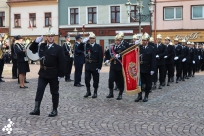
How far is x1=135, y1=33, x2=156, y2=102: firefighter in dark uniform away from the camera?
10.2 metres

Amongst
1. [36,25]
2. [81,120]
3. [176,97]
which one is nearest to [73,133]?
[81,120]

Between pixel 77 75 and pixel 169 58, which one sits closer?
pixel 77 75

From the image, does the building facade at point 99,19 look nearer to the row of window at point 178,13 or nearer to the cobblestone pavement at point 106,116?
the row of window at point 178,13

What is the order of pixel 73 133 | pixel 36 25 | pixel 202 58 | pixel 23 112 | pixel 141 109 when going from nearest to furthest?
pixel 73 133 < pixel 23 112 < pixel 141 109 < pixel 202 58 < pixel 36 25

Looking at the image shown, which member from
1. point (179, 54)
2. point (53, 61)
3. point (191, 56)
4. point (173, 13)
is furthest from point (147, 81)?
point (173, 13)

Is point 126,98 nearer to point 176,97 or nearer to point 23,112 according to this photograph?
point 176,97

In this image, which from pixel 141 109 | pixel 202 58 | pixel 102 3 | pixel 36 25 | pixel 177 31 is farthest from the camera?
pixel 36 25

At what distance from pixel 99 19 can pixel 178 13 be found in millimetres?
8838

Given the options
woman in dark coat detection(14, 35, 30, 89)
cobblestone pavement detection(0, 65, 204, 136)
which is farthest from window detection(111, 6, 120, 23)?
cobblestone pavement detection(0, 65, 204, 136)

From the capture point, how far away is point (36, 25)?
42438 millimetres

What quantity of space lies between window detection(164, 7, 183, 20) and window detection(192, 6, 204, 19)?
1313mm

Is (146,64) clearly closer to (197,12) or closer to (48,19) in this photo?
(197,12)

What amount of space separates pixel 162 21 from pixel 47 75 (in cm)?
3041

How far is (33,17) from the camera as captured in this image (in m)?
42.6
